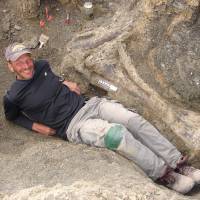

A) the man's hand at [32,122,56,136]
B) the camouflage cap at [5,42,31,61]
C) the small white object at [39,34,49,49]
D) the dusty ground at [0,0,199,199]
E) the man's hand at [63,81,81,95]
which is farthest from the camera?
the small white object at [39,34,49,49]

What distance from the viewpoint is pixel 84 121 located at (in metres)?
5.18

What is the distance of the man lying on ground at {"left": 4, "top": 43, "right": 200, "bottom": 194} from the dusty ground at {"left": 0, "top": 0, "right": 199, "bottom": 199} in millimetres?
130

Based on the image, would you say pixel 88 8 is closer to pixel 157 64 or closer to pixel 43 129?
pixel 157 64

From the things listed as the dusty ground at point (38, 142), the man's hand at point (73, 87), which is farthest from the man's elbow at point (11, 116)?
the man's hand at point (73, 87)

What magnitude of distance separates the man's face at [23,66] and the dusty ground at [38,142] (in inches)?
26.5

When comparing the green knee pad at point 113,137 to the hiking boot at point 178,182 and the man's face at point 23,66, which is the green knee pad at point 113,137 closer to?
the hiking boot at point 178,182

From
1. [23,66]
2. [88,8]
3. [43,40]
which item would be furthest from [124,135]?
[88,8]

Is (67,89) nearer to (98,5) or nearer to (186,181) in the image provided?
(186,181)

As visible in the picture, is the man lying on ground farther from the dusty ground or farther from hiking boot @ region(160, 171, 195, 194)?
the dusty ground

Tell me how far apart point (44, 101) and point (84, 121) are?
0.44 metres

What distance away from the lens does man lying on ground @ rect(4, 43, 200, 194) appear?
15.9 feet

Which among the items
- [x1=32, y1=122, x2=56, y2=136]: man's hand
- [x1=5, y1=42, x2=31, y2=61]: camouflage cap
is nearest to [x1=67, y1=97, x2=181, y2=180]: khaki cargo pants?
[x1=32, y1=122, x2=56, y2=136]: man's hand

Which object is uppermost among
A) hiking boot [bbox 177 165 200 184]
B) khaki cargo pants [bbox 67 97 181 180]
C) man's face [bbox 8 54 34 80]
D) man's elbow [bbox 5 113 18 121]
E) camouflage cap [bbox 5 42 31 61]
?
camouflage cap [bbox 5 42 31 61]

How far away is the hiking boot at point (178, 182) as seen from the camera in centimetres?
484
